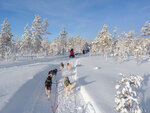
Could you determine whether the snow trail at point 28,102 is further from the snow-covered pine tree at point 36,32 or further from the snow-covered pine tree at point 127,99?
the snow-covered pine tree at point 36,32

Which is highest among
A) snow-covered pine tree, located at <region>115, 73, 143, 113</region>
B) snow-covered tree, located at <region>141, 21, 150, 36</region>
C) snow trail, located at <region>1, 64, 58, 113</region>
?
snow-covered tree, located at <region>141, 21, 150, 36</region>

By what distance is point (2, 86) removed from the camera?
7.98 meters

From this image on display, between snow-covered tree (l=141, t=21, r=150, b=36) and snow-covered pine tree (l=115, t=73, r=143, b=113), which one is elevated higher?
snow-covered tree (l=141, t=21, r=150, b=36)

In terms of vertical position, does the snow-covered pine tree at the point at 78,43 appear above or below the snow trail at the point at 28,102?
above

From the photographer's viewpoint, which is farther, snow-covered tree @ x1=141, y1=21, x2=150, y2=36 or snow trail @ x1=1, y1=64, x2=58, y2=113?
snow-covered tree @ x1=141, y1=21, x2=150, y2=36

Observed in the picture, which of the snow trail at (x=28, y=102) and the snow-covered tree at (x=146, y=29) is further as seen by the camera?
the snow-covered tree at (x=146, y=29)

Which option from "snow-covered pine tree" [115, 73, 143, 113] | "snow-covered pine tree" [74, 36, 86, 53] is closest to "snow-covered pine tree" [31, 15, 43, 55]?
"snow-covered pine tree" [115, 73, 143, 113]

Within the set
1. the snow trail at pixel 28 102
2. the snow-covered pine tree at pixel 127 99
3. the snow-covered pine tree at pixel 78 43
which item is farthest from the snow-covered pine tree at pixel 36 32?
the snow-covered pine tree at pixel 78 43

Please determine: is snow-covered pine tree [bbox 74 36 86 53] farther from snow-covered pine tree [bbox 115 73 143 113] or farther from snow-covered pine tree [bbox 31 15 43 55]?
snow-covered pine tree [bbox 115 73 143 113]

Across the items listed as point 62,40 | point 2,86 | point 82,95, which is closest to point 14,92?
point 2,86

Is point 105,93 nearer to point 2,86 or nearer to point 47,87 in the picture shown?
point 47,87

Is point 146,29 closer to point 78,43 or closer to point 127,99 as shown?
point 127,99

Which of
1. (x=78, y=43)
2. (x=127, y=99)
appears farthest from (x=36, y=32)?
(x=78, y=43)

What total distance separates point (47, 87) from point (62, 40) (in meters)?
47.3
